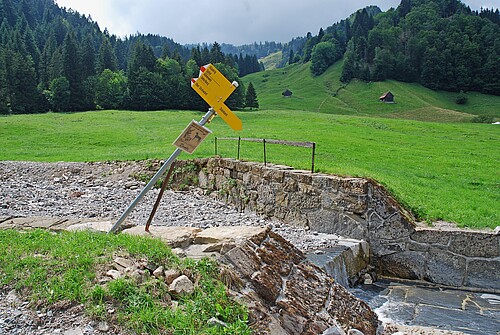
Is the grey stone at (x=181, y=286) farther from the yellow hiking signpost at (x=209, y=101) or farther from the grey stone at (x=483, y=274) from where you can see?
the grey stone at (x=483, y=274)

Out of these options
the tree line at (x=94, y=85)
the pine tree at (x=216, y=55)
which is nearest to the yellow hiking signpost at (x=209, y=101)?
the tree line at (x=94, y=85)

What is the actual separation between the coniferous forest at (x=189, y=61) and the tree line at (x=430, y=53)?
0.24 meters

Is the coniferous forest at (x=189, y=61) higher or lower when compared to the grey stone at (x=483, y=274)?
higher

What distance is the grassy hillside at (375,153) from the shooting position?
1171 cm

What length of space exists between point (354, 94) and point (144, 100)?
1985 inches

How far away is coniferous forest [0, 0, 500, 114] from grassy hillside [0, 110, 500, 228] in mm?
23909

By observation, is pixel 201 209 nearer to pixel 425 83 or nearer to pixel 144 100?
pixel 144 100

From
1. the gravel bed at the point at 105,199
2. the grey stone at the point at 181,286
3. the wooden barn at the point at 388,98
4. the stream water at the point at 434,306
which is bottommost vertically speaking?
the stream water at the point at 434,306

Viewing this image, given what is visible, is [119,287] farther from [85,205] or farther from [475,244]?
[85,205]

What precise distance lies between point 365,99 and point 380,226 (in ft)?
265

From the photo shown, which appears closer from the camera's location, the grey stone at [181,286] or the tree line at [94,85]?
the grey stone at [181,286]

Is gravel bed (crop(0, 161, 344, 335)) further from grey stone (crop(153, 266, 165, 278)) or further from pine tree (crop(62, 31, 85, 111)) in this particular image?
pine tree (crop(62, 31, 85, 111))

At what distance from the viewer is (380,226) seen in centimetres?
1055

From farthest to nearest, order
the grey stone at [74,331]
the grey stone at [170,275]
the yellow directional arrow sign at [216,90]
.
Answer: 1. the yellow directional arrow sign at [216,90]
2. the grey stone at [170,275]
3. the grey stone at [74,331]
